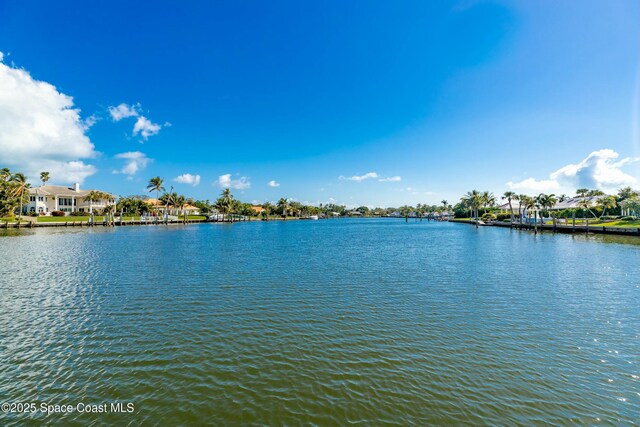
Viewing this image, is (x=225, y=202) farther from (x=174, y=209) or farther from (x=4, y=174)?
(x=4, y=174)

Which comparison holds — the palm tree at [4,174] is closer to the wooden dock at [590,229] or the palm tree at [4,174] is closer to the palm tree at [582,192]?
the wooden dock at [590,229]

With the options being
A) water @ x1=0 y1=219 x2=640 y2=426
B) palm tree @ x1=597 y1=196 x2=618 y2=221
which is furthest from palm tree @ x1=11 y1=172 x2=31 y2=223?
palm tree @ x1=597 y1=196 x2=618 y2=221

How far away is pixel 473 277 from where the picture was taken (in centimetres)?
2430

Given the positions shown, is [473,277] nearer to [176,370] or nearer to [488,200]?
[176,370]

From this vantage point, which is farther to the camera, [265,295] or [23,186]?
[23,186]

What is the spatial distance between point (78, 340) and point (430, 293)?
19114 mm

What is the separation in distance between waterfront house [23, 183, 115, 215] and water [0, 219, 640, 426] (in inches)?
4190

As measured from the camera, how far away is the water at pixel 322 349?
27.2 feet

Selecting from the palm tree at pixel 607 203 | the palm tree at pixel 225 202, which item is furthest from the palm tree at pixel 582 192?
the palm tree at pixel 225 202

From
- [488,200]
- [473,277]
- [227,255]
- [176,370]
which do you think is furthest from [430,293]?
[488,200]

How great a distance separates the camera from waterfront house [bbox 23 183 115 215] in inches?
3937

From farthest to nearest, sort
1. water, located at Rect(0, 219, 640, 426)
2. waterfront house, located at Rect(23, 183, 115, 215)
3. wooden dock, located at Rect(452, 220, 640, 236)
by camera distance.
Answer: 1. waterfront house, located at Rect(23, 183, 115, 215)
2. wooden dock, located at Rect(452, 220, 640, 236)
3. water, located at Rect(0, 219, 640, 426)

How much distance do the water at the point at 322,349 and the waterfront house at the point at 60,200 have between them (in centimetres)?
10642

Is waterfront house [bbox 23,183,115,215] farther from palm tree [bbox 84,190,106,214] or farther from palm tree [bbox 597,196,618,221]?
palm tree [bbox 597,196,618,221]
